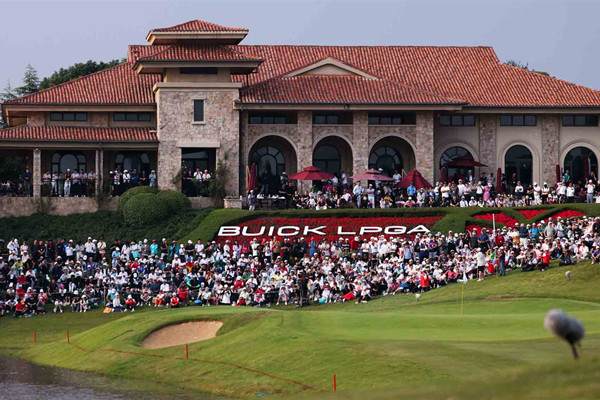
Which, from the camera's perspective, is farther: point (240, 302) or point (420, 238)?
point (420, 238)

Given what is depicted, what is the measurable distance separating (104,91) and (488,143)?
24.0 meters

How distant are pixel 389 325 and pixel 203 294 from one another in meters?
15.5

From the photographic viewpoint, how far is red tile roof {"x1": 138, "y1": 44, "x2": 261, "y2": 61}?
202ft

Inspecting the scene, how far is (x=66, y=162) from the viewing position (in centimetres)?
6525

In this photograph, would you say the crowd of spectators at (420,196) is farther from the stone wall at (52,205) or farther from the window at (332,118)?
the stone wall at (52,205)

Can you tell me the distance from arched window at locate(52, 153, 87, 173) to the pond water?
32.8 meters

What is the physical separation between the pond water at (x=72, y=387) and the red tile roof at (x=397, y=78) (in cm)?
3256

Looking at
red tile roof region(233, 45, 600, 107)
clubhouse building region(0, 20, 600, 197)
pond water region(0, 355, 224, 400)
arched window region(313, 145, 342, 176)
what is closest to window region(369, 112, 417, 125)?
clubhouse building region(0, 20, 600, 197)

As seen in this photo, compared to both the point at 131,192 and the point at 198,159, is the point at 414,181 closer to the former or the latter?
the point at 198,159

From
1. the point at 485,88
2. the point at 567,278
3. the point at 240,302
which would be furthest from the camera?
the point at 485,88

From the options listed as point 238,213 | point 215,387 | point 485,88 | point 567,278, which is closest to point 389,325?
point 215,387

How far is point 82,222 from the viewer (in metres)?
58.4

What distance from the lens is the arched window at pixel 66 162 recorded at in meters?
65.1

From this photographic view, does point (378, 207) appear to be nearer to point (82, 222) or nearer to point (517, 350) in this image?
point (82, 222)
